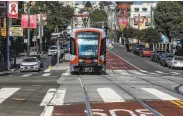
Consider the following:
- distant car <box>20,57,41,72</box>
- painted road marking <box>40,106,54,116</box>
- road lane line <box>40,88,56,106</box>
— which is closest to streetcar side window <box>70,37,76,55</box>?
distant car <box>20,57,41,72</box>

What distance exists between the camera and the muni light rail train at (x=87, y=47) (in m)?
33.3

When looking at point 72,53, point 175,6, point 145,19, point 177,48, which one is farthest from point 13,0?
point 145,19

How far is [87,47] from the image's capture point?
33438 millimetres

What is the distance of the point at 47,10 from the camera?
10988cm

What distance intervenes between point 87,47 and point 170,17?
121 feet

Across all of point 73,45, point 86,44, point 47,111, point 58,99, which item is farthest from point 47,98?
point 86,44

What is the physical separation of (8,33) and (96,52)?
56.6 ft

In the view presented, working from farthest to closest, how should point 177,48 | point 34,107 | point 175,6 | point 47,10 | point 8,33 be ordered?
point 47,10 → point 177,48 → point 175,6 → point 8,33 → point 34,107

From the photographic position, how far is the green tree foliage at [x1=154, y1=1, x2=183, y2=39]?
66.8 meters

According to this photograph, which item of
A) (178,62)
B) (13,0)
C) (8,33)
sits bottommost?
(178,62)

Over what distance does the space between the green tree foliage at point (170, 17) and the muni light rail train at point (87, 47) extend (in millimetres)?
34788

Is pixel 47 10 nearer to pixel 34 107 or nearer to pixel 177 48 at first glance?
pixel 177 48

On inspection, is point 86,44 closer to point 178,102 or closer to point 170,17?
point 178,102

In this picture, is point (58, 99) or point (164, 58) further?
point (164, 58)
